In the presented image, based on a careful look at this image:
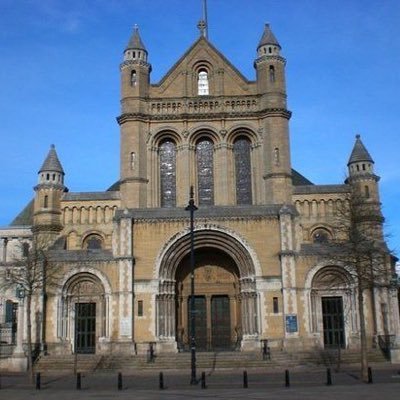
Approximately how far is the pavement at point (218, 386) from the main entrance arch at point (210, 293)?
6.60m

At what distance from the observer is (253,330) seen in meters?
38.3

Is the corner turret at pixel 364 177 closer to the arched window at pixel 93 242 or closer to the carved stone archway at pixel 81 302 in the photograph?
the arched window at pixel 93 242

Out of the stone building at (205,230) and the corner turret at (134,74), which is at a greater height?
the corner turret at (134,74)

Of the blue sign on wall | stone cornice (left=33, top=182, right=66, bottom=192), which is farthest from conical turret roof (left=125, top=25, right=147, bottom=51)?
the blue sign on wall

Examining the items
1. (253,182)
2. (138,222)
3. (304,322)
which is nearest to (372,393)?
(304,322)

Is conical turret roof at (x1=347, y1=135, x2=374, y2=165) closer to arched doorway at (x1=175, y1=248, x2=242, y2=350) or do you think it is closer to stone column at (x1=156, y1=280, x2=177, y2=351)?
arched doorway at (x1=175, y1=248, x2=242, y2=350)

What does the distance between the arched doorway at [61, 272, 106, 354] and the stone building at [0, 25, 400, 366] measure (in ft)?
0.30

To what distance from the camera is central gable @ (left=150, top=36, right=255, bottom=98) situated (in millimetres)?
47312

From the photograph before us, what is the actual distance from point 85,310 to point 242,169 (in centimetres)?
1603

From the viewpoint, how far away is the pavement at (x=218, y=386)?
64.5 feet

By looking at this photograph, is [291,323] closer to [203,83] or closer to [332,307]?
[332,307]

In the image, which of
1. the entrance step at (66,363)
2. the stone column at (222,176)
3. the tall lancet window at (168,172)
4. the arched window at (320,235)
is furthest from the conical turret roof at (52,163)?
the arched window at (320,235)

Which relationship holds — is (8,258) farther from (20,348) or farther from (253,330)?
(253,330)

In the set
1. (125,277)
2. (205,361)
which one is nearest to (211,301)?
(125,277)
